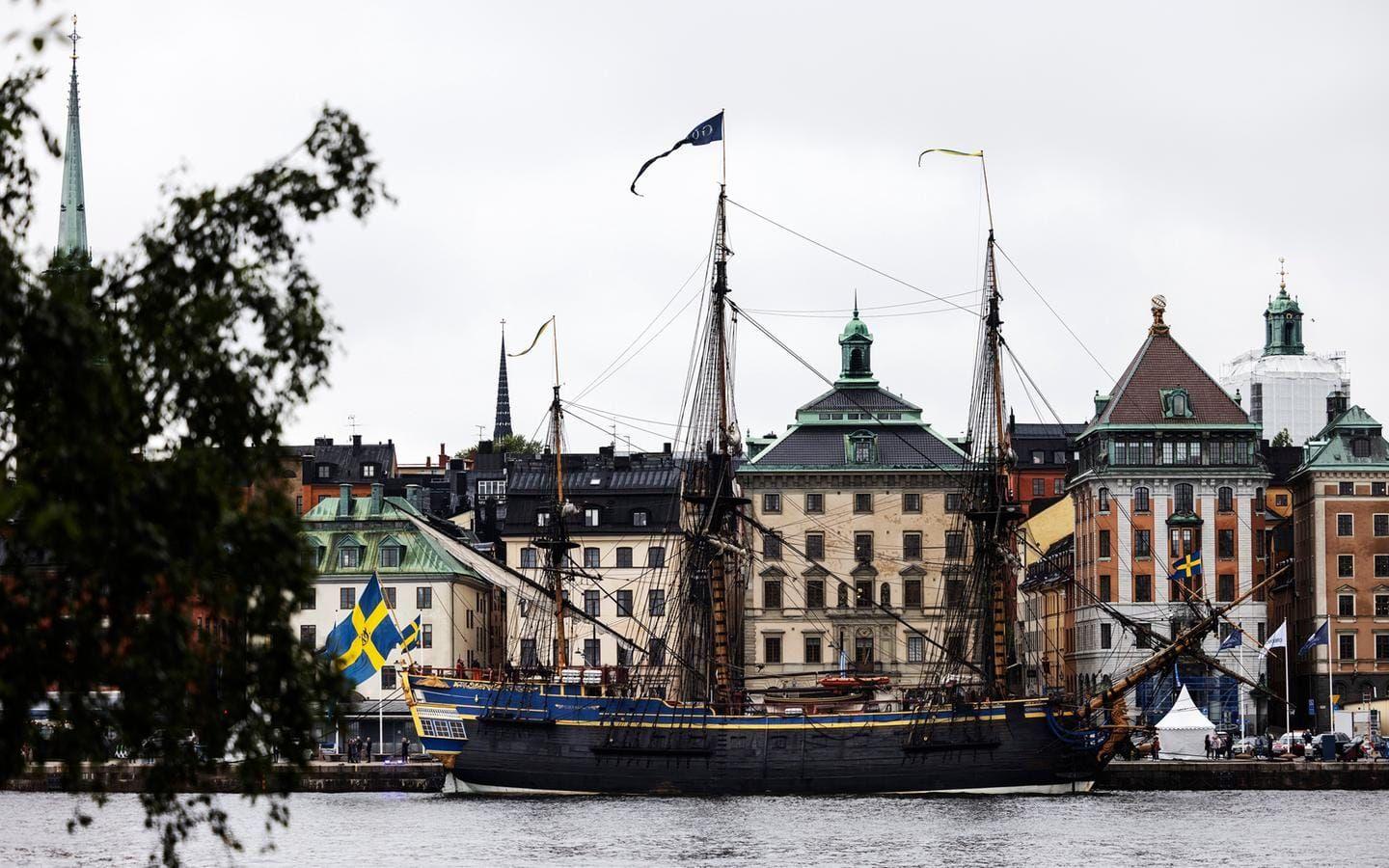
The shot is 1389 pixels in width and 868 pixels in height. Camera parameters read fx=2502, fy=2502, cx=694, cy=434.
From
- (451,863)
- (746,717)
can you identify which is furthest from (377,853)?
(746,717)

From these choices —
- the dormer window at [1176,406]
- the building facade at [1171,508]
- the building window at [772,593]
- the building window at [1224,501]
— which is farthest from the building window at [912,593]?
the building window at [1224,501]

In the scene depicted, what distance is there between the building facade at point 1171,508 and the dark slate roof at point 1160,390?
66mm

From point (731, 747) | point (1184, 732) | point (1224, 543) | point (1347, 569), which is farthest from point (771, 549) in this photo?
point (731, 747)

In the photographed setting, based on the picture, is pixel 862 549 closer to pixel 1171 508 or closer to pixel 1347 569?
pixel 1171 508

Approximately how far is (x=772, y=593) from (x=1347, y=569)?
39.1m

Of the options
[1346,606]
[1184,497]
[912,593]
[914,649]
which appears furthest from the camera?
[912,593]

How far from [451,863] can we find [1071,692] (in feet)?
336

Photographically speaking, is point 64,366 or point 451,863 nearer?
point 64,366

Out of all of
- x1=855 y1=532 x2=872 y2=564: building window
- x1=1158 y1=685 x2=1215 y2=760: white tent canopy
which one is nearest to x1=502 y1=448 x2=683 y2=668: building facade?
x1=855 y1=532 x2=872 y2=564: building window

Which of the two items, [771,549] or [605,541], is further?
[605,541]

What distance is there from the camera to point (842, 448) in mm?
176125

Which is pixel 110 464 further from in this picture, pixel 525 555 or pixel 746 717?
pixel 525 555

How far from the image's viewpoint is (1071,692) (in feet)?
579

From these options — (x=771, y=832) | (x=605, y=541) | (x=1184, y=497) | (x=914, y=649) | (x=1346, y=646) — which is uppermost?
(x=1184, y=497)
